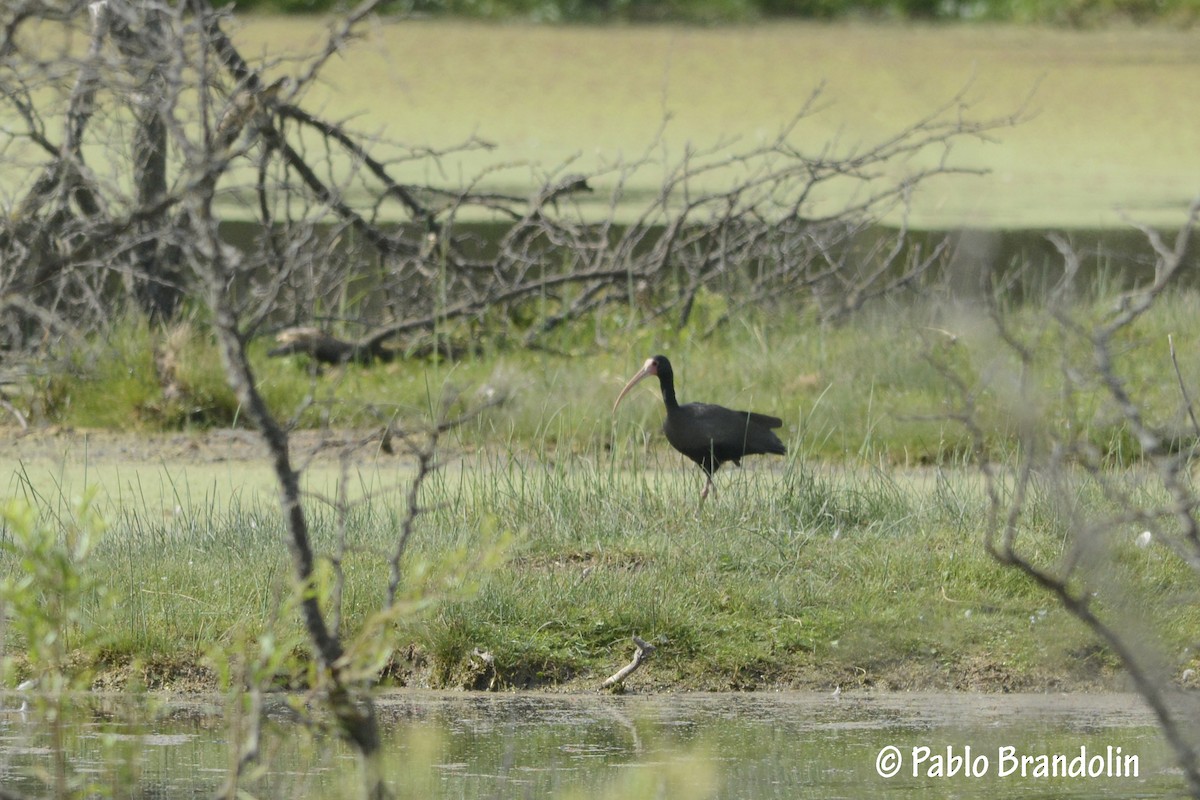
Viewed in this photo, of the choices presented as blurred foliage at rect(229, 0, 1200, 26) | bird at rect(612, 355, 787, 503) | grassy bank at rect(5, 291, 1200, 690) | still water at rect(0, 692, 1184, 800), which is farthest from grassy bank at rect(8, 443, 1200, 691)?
blurred foliage at rect(229, 0, 1200, 26)

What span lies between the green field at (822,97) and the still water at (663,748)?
768cm

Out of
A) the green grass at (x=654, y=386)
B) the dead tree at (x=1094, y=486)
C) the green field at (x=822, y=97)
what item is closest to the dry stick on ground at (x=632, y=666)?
the dead tree at (x=1094, y=486)

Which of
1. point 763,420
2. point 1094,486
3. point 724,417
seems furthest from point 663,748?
point 763,420

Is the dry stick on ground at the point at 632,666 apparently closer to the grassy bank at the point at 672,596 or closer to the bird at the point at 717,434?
Result: the grassy bank at the point at 672,596

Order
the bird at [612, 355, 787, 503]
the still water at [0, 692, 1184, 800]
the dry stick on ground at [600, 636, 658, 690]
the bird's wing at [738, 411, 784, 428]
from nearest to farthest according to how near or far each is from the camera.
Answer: the still water at [0, 692, 1184, 800]
the dry stick on ground at [600, 636, 658, 690]
the bird at [612, 355, 787, 503]
the bird's wing at [738, 411, 784, 428]

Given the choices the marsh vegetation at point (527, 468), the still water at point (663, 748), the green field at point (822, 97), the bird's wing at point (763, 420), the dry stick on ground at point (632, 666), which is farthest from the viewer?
the green field at point (822, 97)

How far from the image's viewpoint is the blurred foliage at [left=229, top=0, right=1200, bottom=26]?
2317 centimetres

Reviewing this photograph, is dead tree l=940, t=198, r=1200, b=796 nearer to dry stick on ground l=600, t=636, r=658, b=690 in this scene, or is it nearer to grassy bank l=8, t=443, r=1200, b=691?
grassy bank l=8, t=443, r=1200, b=691

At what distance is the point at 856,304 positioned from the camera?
8203 mm

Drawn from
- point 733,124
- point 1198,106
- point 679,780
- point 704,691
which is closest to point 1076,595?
point 704,691

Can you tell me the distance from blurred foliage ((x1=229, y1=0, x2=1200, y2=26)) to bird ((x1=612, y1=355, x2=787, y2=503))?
1718 cm

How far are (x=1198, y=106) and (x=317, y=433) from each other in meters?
13.1

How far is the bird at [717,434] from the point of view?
5805mm

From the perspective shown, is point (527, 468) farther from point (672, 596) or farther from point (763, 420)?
point (672, 596)
